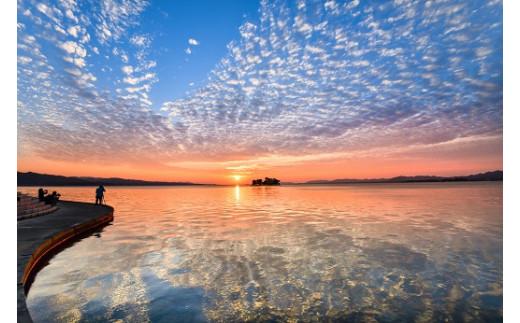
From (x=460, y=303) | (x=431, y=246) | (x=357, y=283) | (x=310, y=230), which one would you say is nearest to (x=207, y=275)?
(x=357, y=283)

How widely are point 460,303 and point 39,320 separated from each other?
38.9 feet

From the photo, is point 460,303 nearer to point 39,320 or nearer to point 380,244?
point 380,244

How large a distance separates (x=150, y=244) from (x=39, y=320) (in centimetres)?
800

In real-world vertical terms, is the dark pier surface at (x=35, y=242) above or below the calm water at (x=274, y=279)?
above

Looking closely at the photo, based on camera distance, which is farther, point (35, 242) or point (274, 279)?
point (35, 242)

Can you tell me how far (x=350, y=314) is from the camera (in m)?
Answer: 7.02

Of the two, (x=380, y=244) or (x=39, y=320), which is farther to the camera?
(x=380, y=244)

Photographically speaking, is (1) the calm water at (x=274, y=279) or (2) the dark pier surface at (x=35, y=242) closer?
(1) the calm water at (x=274, y=279)

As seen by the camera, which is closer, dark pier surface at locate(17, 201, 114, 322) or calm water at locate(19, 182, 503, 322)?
calm water at locate(19, 182, 503, 322)

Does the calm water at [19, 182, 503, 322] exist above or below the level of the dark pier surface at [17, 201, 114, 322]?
below

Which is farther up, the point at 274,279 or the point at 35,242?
the point at 35,242
